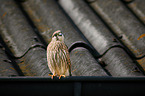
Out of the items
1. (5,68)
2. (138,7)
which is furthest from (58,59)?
(138,7)

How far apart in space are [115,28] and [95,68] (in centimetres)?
107

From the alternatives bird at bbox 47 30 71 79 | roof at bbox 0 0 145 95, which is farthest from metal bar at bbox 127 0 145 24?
bird at bbox 47 30 71 79

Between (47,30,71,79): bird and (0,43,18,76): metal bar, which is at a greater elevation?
(0,43,18,76): metal bar

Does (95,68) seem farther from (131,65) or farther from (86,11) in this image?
(86,11)

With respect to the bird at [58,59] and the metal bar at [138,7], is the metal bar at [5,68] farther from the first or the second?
the metal bar at [138,7]
